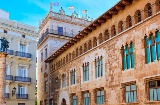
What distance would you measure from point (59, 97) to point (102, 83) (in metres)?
11.9

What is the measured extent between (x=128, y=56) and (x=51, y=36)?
22.8 metres

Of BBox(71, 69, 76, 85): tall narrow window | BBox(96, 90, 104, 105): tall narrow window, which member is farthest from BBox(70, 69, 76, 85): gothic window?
BBox(96, 90, 104, 105): tall narrow window

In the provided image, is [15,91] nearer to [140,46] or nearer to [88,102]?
[88,102]

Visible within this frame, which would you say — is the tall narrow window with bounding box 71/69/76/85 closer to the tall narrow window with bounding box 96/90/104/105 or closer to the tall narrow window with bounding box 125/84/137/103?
the tall narrow window with bounding box 96/90/104/105

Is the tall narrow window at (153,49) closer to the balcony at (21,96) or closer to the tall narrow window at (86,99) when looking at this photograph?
the tall narrow window at (86,99)

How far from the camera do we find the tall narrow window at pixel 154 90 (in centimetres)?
1586

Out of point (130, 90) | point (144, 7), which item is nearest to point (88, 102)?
point (130, 90)

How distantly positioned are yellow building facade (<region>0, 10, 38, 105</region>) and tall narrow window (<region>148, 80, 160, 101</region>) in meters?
21.5

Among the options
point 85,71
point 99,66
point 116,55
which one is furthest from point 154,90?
point 85,71

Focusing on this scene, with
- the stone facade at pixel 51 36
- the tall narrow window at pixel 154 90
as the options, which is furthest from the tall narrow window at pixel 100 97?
the stone facade at pixel 51 36

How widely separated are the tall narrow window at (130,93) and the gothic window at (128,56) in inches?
57.8

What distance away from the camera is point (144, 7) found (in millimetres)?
17562

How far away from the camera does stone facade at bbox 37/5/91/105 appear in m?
40.1

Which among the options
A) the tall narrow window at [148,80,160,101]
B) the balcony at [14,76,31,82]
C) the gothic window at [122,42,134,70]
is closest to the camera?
the tall narrow window at [148,80,160,101]
